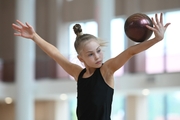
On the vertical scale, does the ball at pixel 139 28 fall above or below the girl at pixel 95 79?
above

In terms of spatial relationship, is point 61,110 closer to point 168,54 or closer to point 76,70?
point 168,54

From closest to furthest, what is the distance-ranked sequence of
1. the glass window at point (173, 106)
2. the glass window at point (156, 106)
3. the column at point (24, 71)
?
the column at point (24, 71) → the glass window at point (173, 106) → the glass window at point (156, 106)

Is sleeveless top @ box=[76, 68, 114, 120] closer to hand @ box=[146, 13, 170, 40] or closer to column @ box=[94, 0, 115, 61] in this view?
hand @ box=[146, 13, 170, 40]

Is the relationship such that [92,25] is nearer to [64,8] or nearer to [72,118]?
[64,8]

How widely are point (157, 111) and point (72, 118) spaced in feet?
15.9

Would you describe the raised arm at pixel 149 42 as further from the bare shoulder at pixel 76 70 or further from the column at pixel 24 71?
Result: the column at pixel 24 71

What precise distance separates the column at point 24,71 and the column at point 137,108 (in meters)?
4.48

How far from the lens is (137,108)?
18094mm

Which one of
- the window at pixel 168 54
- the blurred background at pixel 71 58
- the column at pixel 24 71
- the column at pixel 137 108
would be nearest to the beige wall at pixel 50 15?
the blurred background at pixel 71 58

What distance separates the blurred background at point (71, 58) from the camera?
15301mm

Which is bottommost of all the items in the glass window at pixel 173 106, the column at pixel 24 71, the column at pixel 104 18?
the glass window at pixel 173 106

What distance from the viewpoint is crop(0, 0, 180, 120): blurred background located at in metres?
15.3

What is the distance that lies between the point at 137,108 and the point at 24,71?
5.30 meters

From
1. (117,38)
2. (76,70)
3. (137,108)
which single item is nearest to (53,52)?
(76,70)
